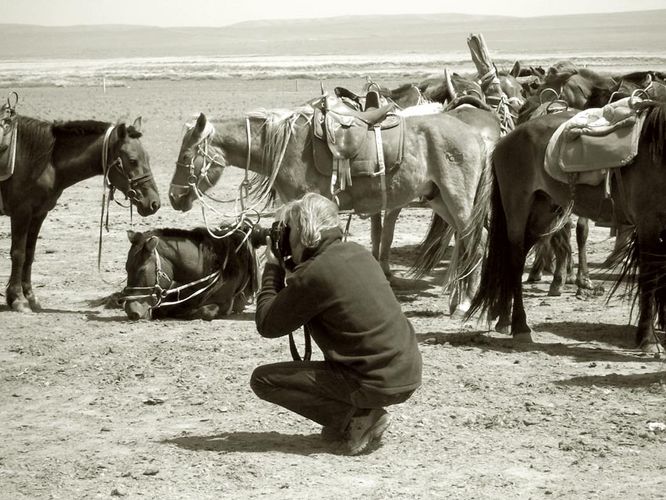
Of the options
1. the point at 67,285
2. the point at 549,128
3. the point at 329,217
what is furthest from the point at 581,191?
the point at 67,285

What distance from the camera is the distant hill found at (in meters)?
112

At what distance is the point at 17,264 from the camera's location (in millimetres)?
9789

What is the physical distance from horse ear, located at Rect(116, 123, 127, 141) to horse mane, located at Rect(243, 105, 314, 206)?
3.46ft

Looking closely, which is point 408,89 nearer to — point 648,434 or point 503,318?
point 503,318

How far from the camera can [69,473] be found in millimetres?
5777

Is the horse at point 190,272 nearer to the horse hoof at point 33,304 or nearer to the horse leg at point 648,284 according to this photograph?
the horse hoof at point 33,304

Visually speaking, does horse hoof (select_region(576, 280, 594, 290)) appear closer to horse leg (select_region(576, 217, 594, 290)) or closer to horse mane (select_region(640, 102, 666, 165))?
horse leg (select_region(576, 217, 594, 290))

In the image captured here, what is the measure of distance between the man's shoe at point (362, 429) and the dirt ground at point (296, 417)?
0.26 ft

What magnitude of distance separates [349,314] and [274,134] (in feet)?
12.9

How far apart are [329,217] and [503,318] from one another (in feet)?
11.4

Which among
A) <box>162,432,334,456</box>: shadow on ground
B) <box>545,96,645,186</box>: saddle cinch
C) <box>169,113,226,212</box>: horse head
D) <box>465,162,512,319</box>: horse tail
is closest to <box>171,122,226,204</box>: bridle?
<box>169,113,226,212</box>: horse head

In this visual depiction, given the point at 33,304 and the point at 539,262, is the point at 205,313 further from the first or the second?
the point at 539,262

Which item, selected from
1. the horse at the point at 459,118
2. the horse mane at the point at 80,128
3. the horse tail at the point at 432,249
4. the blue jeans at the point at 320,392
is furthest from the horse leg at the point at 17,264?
the blue jeans at the point at 320,392

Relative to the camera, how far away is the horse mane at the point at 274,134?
9.40m
